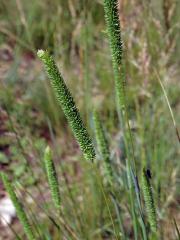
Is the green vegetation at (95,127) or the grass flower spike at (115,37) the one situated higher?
the green vegetation at (95,127)

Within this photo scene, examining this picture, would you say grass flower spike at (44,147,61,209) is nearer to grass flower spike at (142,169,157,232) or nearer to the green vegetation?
the green vegetation

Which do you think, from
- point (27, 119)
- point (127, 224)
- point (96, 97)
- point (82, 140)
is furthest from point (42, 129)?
point (82, 140)

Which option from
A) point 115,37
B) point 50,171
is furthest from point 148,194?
point 115,37

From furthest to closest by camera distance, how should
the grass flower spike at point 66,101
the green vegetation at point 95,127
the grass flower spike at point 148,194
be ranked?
the green vegetation at point 95,127 → the grass flower spike at point 148,194 → the grass flower spike at point 66,101

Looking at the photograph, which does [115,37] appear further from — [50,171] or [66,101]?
[50,171]

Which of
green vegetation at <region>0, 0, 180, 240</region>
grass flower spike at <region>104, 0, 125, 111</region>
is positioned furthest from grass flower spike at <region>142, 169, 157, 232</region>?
grass flower spike at <region>104, 0, 125, 111</region>

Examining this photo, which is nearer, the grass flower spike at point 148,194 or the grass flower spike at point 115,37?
the grass flower spike at point 115,37

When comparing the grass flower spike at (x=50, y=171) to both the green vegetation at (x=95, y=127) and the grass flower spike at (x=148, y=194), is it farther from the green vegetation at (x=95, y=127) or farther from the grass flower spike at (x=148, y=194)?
the grass flower spike at (x=148, y=194)

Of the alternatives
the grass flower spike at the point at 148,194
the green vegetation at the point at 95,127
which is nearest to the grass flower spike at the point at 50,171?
the green vegetation at the point at 95,127

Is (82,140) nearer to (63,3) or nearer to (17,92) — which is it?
(17,92)
